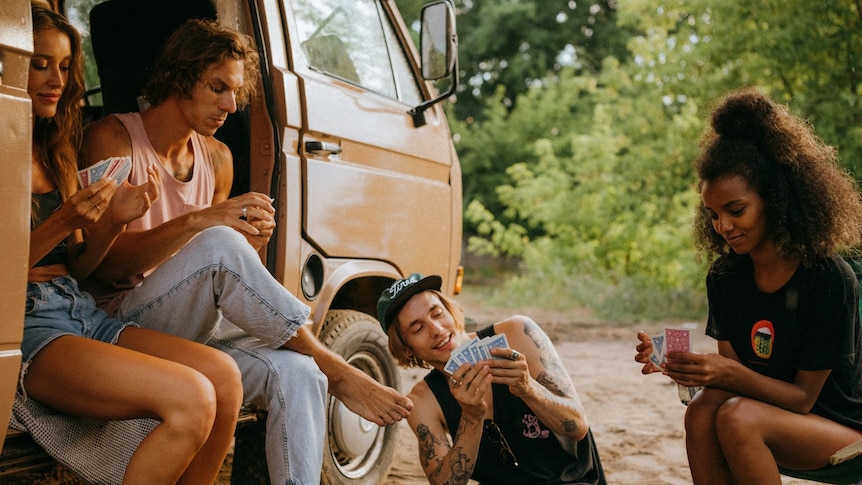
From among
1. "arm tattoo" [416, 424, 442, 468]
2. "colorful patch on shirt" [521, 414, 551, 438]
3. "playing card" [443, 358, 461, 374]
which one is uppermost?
"playing card" [443, 358, 461, 374]

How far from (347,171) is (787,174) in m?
1.67

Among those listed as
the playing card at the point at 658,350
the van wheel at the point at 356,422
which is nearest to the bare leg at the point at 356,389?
the van wheel at the point at 356,422

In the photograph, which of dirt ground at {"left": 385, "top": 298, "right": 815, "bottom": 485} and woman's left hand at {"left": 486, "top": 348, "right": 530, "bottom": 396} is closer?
woman's left hand at {"left": 486, "top": 348, "right": 530, "bottom": 396}

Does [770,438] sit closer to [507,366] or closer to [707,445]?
[707,445]

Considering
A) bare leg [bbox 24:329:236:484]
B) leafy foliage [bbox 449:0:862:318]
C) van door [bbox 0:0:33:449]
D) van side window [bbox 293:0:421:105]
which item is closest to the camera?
van door [bbox 0:0:33:449]

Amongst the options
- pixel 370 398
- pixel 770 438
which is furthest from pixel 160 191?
pixel 770 438

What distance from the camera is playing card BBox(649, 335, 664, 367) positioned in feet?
8.28

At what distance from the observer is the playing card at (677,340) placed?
249cm

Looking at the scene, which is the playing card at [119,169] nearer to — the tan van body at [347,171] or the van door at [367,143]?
the tan van body at [347,171]

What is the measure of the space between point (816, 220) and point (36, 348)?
2.22 meters

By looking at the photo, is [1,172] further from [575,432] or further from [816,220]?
[816,220]

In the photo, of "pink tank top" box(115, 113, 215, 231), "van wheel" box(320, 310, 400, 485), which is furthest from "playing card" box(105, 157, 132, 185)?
"van wheel" box(320, 310, 400, 485)

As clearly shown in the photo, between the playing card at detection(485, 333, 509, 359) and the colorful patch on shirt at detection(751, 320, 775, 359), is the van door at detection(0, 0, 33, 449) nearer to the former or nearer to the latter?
the playing card at detection(485, 333, 509, 359)

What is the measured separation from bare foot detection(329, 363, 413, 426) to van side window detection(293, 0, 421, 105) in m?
1.33
